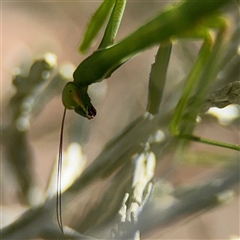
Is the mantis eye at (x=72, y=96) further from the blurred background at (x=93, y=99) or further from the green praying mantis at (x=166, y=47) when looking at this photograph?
the blurred background at (x=93, y=99)

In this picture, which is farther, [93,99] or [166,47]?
[93,99]

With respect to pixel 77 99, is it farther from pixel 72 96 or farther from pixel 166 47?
pixel 166 47

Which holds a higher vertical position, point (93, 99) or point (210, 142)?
point (93, 99)

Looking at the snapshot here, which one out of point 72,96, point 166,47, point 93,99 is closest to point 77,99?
point 72,96

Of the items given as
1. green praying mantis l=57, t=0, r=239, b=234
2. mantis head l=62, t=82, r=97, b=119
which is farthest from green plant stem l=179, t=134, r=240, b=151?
mantis head l=62, t=82, r=97, b=119

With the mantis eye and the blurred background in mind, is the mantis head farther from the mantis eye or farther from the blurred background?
the blurred background

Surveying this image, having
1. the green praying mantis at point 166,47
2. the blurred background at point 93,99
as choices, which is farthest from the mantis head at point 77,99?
the blurred background at point 93,99
